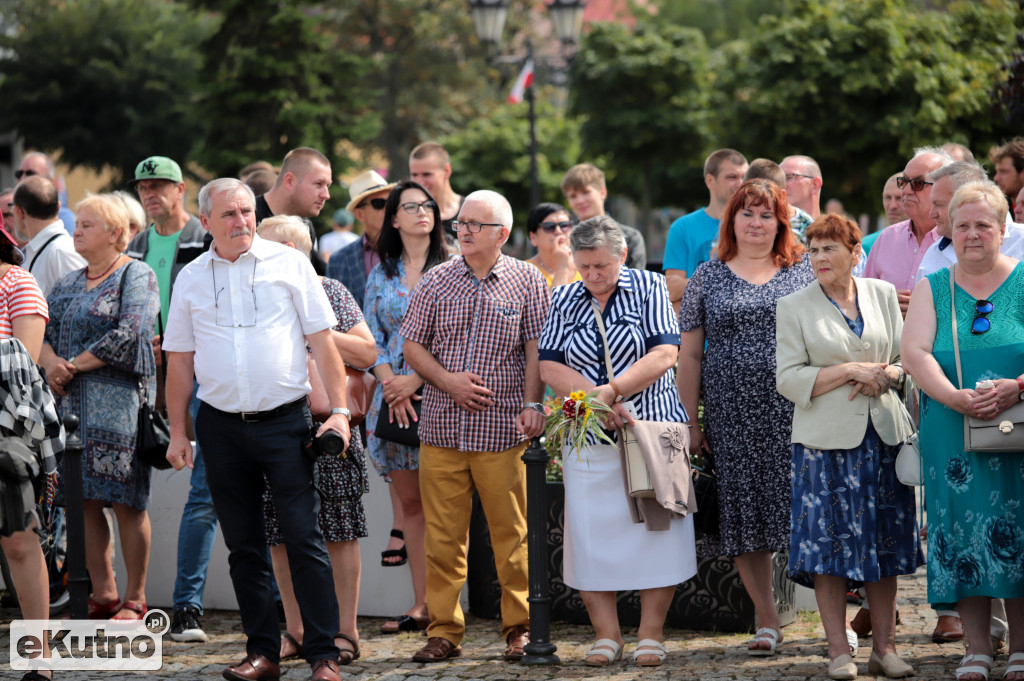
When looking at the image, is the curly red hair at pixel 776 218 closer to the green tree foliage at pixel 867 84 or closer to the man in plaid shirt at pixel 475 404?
the man in plaid shirt at pixel 475 404

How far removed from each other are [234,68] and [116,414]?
923 inches

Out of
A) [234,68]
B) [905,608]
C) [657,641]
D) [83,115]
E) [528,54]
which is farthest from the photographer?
[83,115]

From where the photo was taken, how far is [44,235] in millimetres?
7797

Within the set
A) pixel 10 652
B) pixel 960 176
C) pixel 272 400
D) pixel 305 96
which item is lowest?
pixel 10 652

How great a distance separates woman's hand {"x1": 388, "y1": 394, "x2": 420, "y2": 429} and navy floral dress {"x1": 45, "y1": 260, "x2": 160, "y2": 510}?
1506 mm

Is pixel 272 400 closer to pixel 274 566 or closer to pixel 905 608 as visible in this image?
pixel 274 566

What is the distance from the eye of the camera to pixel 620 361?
6.04 metres

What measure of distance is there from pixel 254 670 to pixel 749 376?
2.74 metres

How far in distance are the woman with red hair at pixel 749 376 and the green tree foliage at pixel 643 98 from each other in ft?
57.8

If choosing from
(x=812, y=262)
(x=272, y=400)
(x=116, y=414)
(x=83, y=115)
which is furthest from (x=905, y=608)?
(x=83, y=115)

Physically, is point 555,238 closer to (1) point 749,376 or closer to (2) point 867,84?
(1) point 749,376

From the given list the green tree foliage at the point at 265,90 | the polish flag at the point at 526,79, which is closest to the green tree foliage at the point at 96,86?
the green tree foliage at the point at 265,90

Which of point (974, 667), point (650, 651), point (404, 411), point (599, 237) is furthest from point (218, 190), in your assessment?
point (974, 667)

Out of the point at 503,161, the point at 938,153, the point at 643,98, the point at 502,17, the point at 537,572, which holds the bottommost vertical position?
the point at 537,572
